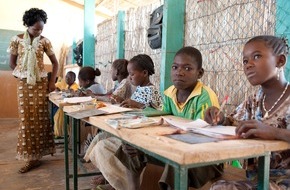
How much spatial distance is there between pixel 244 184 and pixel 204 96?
0.65 metres

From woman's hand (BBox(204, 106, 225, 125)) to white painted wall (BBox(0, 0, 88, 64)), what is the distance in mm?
8282

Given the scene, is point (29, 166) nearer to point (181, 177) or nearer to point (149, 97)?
point (149, 97)

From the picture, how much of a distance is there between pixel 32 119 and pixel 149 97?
176cm

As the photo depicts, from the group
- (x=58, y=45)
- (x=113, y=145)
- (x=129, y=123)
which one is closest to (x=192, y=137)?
(x=129, y=123)

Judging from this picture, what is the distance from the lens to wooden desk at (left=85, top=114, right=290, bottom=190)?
0.89m

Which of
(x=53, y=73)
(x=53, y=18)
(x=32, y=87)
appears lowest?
(x=32, y=87)

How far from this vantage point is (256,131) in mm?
1072

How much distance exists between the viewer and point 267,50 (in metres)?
1.40

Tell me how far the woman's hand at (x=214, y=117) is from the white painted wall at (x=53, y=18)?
828 cm

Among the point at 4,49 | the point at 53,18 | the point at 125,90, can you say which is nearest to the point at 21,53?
the point at 125,90

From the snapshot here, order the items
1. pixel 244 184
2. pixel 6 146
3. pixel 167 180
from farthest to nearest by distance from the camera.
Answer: pixel 6 146 → pixel 167 180 → pixel 244 184

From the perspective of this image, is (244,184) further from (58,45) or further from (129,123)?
(58,45)

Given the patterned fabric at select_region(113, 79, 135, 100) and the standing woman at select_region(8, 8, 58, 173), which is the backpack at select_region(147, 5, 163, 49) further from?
the standing woman at select_region(8, 8, 58, 173)

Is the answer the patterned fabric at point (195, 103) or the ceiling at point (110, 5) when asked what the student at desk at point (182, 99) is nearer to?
the patterned fabric at point (195, 103)
